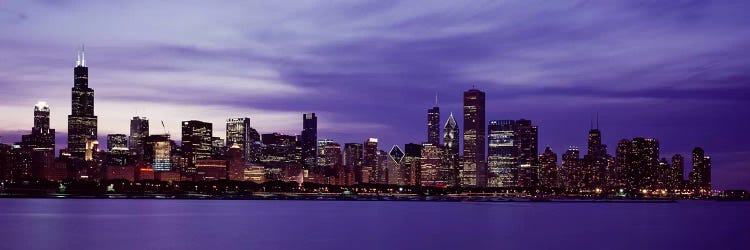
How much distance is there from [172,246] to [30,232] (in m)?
25.3

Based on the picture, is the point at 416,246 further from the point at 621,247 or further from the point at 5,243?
the point at 5,243

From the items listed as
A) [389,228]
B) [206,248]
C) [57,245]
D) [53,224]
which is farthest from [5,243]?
[389,228]

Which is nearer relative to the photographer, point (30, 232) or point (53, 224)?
point (30, 232)

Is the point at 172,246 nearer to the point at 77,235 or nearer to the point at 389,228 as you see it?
the point at 77,235

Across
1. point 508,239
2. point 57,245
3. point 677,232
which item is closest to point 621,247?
point 508,239

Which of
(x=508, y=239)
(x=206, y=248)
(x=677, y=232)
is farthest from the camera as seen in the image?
(x=677, y=232)

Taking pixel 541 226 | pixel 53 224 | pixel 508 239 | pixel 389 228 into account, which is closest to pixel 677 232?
pixel 541 226

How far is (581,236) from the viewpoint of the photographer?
9781 centimetres

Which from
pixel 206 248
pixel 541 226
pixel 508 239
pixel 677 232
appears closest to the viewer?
pixel 206 248

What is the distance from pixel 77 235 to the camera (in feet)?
308

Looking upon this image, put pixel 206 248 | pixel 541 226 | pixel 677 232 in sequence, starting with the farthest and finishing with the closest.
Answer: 1. pixel 541 226
2. pixel 677 232
3. pixel 206 248

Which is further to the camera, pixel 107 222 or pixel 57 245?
pixel 107 222

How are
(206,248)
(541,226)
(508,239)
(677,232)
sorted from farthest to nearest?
(541,226) → (677,232) → (508,239) → (206,248)

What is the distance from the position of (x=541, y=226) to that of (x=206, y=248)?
53.9 meters
